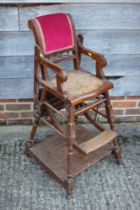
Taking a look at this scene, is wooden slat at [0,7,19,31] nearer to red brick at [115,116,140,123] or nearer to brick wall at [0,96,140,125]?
brick wall at [0,96,140,125]

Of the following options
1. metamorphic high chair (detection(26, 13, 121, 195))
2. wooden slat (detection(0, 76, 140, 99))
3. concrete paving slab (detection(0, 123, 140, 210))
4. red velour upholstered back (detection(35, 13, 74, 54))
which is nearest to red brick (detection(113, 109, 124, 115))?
wooden slat (detection(0, 76, 140, 99))

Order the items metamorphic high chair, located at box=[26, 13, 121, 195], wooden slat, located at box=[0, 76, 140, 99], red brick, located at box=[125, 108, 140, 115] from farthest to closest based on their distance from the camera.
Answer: red brick, located at box=[125, 108, 140, 115] → wooden slat, located at box=[0, 76, 140, 99] → metamorphic high chair, located at box=[26, 13, 121, 195]

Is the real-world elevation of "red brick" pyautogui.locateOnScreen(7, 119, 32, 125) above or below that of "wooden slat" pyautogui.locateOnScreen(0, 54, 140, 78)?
below

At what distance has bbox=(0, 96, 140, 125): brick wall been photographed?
2.55 meters

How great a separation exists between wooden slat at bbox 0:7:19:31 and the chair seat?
464mm

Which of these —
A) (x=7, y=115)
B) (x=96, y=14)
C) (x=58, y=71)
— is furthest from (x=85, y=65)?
(x=7, y=115)

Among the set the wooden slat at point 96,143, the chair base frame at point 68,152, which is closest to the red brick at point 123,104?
the chair base frame at point 68,152

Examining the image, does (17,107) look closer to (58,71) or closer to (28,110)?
(28,110)

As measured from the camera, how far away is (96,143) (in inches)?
79.4

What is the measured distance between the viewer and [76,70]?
219cm

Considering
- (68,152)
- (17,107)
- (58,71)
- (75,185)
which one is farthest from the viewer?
(17,107)

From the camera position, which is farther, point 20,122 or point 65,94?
point 20,122

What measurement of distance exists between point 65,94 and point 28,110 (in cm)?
76

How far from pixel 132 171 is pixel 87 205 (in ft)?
1.44
